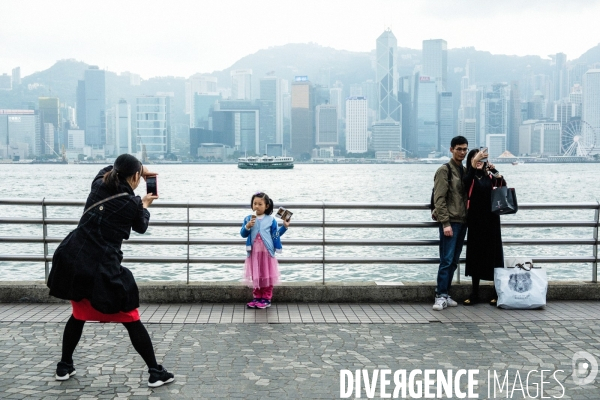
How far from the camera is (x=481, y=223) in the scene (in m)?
8.06

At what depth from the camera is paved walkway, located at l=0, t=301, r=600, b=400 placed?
5141mm

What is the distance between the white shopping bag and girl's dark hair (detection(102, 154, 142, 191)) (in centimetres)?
459

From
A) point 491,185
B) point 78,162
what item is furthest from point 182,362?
point 78,162

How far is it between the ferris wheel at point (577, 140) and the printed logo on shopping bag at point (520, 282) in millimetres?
184754

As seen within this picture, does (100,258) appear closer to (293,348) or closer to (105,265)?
(105,265)

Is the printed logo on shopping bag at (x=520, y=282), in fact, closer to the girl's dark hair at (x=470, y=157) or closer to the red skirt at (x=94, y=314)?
the girl's dark hair at (x=470, y=157)

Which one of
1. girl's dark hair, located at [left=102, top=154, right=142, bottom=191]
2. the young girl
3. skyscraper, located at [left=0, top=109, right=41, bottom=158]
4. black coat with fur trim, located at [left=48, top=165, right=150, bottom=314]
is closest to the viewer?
black coat with fur trim, located at [left=48, top=165, right=150, bottom=314]

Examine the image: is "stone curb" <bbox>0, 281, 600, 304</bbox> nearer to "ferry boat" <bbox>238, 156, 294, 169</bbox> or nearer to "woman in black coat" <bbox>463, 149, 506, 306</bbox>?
"woman in black coat" <bbox>463, 149, 506, 306</bbox>

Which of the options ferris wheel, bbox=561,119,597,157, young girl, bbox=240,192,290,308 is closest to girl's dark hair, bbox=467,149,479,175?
young girl, bbox=240,192,290,308

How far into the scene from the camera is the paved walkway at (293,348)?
5141 millimetres

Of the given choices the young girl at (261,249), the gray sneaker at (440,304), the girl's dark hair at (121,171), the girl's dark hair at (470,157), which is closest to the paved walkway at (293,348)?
the gray sneaker at (440,304)

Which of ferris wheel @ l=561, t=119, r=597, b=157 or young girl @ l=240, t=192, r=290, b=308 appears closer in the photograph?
young girl @ l=240, t=192, r=290, b=308

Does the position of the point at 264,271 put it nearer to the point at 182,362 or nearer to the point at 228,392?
the point at 182,362

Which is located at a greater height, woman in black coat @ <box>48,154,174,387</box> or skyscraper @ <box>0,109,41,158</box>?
skyscraper @ <box>0,109,41,158</box>
